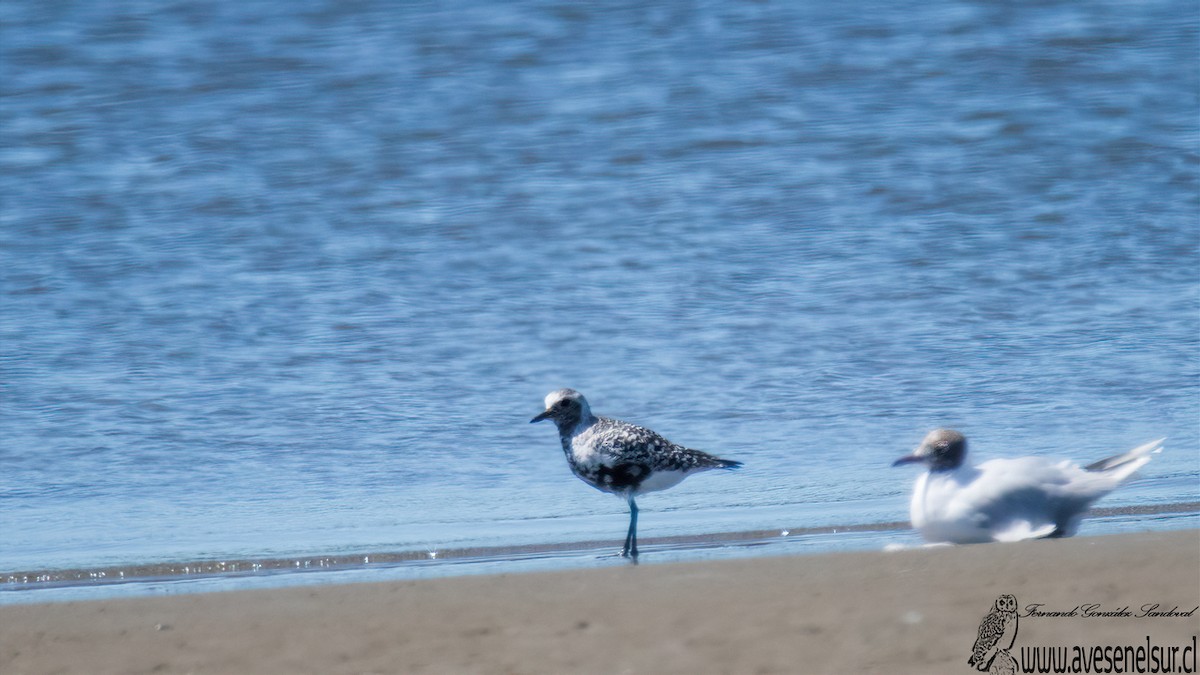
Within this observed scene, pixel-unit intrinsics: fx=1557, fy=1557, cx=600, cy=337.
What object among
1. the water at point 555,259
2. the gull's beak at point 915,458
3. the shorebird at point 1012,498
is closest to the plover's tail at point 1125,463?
the shorebird at point 1012,498

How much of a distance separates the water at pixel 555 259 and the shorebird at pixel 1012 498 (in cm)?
26

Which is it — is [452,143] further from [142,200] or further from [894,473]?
[894,473]

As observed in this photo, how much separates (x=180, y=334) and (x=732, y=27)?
459cm

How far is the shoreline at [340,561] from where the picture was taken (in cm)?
427

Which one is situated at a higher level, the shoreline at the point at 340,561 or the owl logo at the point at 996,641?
the owl logo at the point at 996,641

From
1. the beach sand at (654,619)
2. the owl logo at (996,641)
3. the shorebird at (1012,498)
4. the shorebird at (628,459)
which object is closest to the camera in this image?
the owl logo at (996,641)

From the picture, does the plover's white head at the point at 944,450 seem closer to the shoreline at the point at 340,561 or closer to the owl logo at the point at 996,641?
the shoreline at the point at 340,561

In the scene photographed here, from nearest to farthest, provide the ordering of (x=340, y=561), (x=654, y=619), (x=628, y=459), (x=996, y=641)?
1. (x=996, y=641)
2. (x=654, y=619)
3. (x=340, y=561)
4. (x=628, y=459)

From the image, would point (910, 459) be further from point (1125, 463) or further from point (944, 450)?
point (1125, 463)

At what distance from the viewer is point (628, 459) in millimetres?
4938

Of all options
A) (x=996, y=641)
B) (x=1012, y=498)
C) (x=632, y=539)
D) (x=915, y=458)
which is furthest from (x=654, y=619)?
(x=915, y=458)

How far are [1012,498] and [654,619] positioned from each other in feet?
4.52

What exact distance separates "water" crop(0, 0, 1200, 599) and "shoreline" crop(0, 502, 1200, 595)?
0.23 ft

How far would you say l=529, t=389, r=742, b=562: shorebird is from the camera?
493 cm
